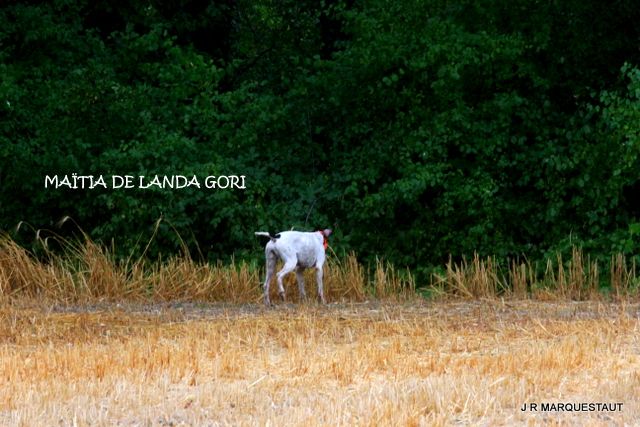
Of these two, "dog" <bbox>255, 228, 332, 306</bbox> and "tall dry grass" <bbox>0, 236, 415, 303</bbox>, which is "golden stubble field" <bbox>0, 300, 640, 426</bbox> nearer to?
"dog" <bbox>255, 228, 332, 306</bbox>

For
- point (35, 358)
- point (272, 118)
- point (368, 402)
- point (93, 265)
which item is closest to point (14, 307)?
point (93, 265)

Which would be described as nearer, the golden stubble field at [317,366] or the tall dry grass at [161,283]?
the golden stubble field at [317,366]

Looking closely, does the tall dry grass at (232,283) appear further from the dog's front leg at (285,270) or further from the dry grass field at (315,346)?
the dog's front leg at (285,270)

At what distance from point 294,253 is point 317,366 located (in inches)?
229

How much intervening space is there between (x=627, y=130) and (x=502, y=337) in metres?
6.50

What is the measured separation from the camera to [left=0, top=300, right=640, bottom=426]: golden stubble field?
8.65 meters

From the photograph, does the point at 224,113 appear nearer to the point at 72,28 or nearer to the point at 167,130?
the point at 167,130

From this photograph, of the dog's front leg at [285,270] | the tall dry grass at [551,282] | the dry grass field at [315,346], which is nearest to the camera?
the dry grass field at [315,346]

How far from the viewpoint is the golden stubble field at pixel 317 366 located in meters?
8.65

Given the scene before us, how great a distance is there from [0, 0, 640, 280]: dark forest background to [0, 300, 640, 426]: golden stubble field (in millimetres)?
4397

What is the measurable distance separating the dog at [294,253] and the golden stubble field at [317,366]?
85cm

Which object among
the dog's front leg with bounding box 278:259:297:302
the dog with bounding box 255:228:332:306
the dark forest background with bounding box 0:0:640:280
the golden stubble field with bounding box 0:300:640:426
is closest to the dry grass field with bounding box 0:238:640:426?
the golden stubble field with bounding box 0:300:640:426

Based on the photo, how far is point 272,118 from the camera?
20484 mm

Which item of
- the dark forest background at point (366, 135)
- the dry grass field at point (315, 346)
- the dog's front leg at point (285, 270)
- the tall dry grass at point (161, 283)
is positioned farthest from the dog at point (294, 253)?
the dark forest background at point (366, 135)
